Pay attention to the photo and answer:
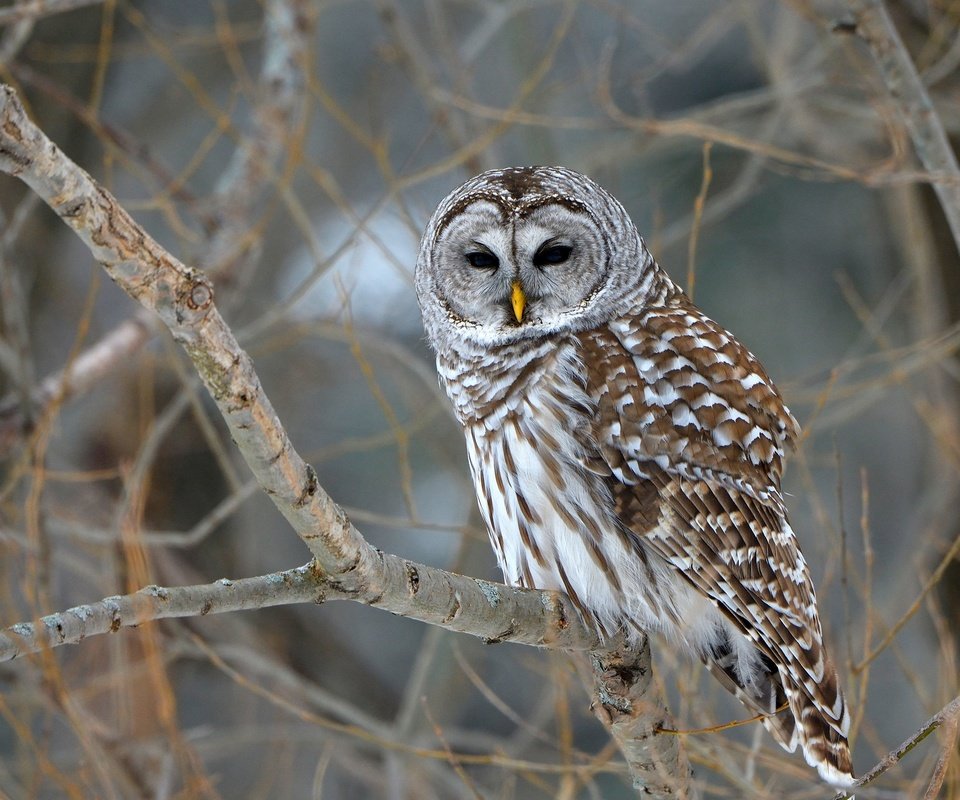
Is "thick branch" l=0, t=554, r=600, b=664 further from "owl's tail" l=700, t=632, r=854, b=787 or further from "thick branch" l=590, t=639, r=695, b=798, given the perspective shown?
"owl's tail" l=700, t=632, r=854, b=787

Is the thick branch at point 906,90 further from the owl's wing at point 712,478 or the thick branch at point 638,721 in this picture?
the thick branch at point 638,721

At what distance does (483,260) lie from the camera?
11.9 feet

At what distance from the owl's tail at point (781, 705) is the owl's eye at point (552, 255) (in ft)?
4.11

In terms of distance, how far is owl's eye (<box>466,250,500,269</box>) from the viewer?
3609 millimetres

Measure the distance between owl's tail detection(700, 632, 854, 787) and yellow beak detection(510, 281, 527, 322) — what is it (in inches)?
45.0

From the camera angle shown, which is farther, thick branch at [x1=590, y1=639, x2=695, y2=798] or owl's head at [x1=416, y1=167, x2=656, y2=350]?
owl's head at [x1=416, y1=167, x2=656, y2=350]

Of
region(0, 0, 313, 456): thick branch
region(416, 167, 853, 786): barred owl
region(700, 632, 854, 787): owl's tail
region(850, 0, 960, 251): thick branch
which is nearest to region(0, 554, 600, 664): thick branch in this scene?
region(416, 167, 853, 786): barred owl

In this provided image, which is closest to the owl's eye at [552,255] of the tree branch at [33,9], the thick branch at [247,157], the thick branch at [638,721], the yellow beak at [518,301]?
the yellow beak at [518,301]

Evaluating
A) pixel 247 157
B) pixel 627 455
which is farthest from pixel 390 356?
pixel 627 455

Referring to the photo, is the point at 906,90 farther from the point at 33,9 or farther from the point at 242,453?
the point at 33,9

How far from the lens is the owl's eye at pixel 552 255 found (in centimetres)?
356

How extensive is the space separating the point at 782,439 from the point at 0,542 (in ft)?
10.7

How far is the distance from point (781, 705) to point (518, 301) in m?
1.41

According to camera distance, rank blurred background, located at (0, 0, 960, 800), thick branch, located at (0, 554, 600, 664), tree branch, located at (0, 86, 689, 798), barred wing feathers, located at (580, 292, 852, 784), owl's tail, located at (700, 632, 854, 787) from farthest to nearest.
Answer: blurred background, located at (0, 0, 960, 800) < barred wing feathers, located at (580, 292, 852, 784) < owl's tail, located at (700, 632, 854, 787) < thick branch, located at (0, 554, 600, 664) < tree branch, located at (0, 86, 689, 798)
